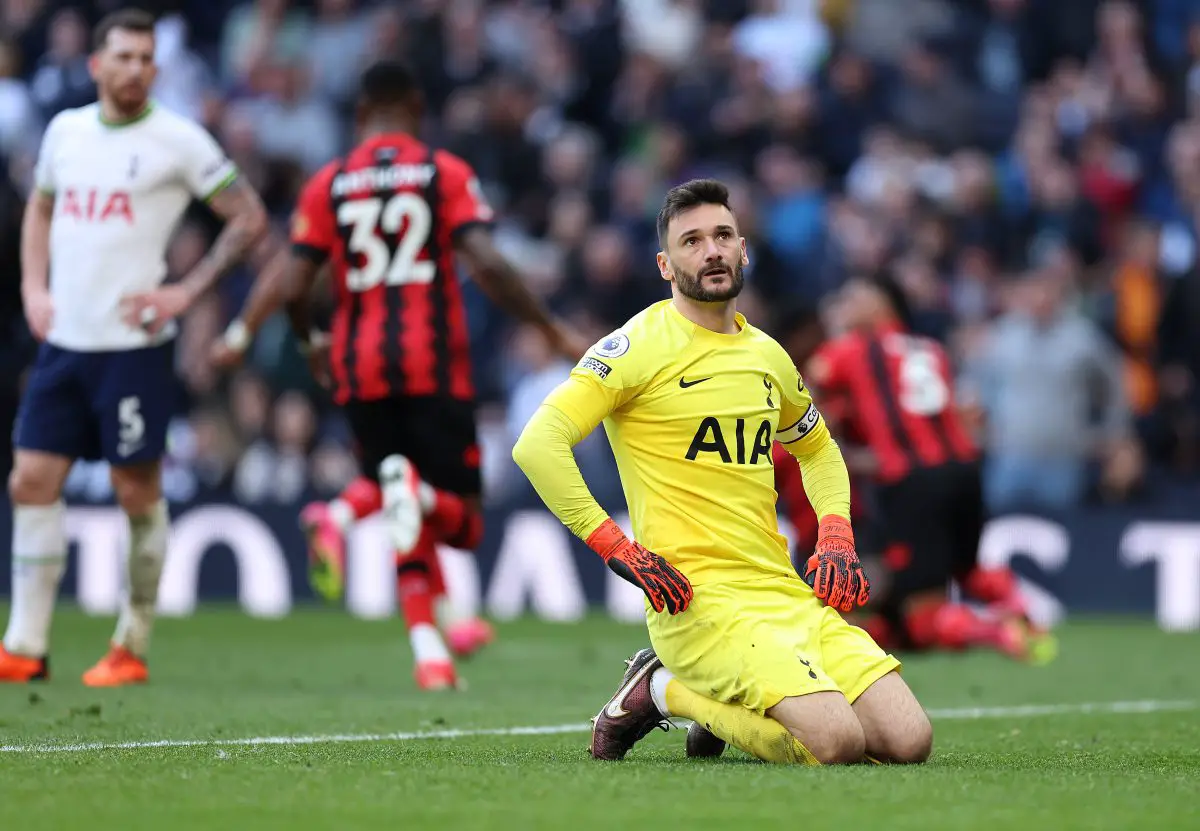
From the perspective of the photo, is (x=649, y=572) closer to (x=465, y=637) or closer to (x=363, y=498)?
(x=363, y=498)

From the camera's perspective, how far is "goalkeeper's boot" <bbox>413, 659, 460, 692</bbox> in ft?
27.2

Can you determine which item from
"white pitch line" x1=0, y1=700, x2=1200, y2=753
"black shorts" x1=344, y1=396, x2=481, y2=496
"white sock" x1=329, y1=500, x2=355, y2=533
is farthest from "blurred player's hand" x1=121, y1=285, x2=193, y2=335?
"white pitch line" x1=0, y1=700, x2=1200, y2=753

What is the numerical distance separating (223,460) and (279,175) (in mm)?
2546

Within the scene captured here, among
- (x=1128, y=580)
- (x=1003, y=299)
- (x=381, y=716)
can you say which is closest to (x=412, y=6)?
(x=1003, y=299)

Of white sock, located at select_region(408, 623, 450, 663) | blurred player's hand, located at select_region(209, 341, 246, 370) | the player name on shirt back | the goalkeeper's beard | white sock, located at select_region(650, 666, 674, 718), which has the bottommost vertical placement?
white sock, located at select_region(408, 623, 450, 663)

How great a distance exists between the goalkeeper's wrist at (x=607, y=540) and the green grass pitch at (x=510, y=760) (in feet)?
1.92

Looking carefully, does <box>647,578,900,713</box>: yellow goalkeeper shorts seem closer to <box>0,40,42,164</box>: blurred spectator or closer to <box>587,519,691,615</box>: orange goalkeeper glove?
<box>587,519,691,615</box>: orange goalkeeper glove

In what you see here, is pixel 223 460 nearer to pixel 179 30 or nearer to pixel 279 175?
pixel 279 175

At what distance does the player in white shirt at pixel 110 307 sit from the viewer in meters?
8.16

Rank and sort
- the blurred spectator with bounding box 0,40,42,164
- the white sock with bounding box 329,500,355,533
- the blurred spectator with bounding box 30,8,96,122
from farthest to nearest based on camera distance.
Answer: the blurred spectator with bounding box 0,40,42,164, the blurred spectator with bounding box 30,8,96,122, the white sock with bounding box 329,500,355,533

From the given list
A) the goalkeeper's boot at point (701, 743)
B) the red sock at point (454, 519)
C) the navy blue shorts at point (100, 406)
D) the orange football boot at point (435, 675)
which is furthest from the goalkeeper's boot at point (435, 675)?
the goalkeeper's boot at point (701, 743)

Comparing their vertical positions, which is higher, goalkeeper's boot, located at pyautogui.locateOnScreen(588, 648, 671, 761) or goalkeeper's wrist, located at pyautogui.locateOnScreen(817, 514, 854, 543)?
goalkeeper's wrist, located at pyautogui.locateOnScreen(817, 514, 854, 543)

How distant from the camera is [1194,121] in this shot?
15227 mm

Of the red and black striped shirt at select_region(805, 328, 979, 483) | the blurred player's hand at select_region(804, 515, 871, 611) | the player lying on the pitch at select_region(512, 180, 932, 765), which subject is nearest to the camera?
the player lying on the pitch at select_region(512, 180, 932, 765)
